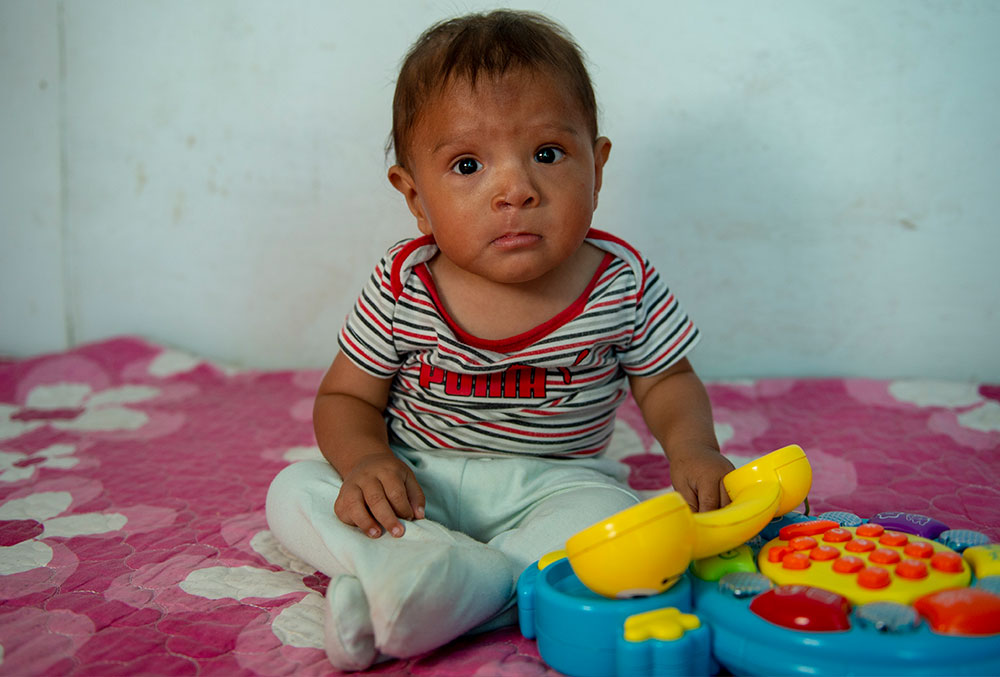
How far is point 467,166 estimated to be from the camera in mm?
915

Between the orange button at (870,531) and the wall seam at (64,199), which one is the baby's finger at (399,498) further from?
the wall seam at (64,199)

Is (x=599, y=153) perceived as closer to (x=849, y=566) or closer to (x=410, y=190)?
(x=410, y=190)

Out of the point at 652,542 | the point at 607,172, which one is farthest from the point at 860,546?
the point at 607,172

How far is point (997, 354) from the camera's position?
4.97 ft

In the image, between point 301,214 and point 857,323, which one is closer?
point 857,323

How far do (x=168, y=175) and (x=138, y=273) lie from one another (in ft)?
0.66

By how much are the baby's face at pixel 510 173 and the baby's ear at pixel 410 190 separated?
0.07 m

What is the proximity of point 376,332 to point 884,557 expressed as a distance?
0.57m

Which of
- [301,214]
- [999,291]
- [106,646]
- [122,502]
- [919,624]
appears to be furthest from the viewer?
[301,214]

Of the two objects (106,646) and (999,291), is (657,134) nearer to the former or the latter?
(999,291)

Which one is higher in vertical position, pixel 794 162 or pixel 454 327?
pixel 794 162

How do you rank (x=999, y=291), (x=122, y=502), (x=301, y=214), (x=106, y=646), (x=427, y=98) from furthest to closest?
(x=301, y=214), (x=999, y=291), (x=122, y=502), (x=427, y=98), (x=106, y=646)

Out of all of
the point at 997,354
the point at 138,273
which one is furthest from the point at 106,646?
the point at 997,354

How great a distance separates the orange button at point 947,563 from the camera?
0.62 m
